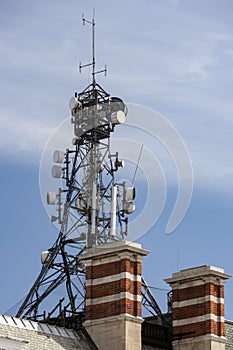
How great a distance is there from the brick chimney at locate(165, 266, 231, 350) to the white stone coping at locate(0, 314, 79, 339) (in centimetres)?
557

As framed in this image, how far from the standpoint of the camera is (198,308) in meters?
54.6

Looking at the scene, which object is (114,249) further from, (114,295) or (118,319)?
(118,319)

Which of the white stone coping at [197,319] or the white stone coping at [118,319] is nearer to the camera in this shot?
the white stone coping at [118,319]

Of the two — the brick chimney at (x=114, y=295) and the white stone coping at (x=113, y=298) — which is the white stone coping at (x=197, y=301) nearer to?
the brick chimney at (x=114, y=295)

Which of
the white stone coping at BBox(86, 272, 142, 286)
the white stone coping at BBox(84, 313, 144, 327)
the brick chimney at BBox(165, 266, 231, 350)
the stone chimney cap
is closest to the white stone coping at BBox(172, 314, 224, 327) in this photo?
the brick chimney at BBox(165, 266, 231, 350)

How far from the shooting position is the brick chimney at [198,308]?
54062 mm

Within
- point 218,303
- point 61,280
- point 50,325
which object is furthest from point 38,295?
point 218,303

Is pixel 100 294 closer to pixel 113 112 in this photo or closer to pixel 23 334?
pixel 23 334

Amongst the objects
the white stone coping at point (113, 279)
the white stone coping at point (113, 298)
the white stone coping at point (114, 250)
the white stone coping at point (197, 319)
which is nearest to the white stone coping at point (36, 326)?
the white stone coping at point (113, 298)

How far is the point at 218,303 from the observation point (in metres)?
54.8

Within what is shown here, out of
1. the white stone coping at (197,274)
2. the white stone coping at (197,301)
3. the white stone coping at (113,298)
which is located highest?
the white stone coping at (197,274)

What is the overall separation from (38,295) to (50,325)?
5174 millimetres

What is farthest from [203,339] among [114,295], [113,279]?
[113,279]

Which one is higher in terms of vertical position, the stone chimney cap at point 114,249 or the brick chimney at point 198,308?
the stone chimney cap at point 114,249
